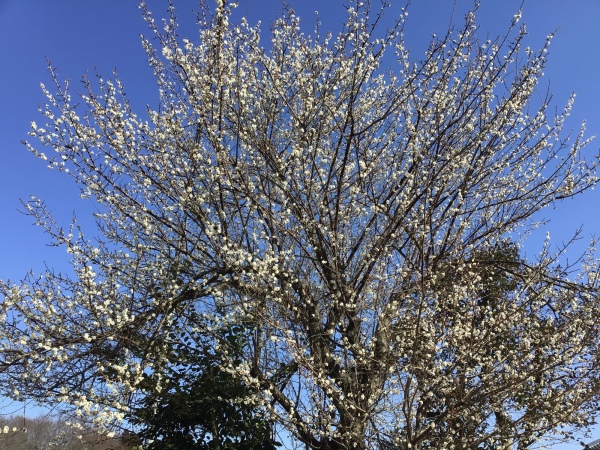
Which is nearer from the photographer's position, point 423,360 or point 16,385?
point 423,360

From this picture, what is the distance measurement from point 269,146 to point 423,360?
3137 mm

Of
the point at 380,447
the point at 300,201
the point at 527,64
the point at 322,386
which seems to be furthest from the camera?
the point at 527,64

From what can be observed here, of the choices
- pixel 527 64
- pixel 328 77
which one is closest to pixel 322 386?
pixel 328 77

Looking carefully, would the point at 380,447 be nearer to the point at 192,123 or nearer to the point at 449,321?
the point at 449,321

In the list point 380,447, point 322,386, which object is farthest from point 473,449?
point 322,386

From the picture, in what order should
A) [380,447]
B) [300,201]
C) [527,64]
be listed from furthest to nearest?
1. [527,64]
2. [300,201]
3. [380,447]

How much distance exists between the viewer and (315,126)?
685cm


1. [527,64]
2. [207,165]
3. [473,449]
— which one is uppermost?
[527,64]

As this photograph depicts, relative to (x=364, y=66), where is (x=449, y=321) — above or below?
below

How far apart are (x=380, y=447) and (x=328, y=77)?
4.53 metres

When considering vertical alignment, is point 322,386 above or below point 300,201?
below

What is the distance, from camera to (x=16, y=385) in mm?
5734

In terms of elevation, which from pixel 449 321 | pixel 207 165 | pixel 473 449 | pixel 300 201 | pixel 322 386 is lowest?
pixel 473 449

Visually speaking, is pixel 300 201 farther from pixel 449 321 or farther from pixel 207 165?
pixel 449 321
